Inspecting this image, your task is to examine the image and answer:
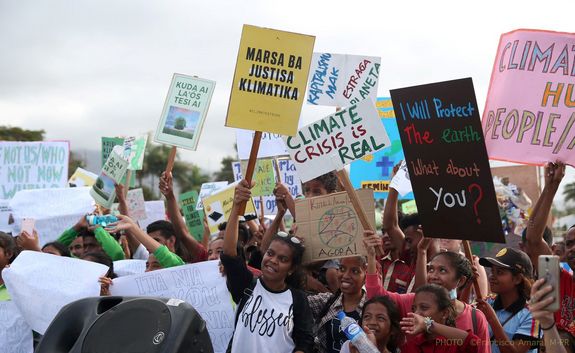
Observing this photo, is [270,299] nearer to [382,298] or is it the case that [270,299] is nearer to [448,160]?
[382,298]

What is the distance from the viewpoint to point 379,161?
7613 mm

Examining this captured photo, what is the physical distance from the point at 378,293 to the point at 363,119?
128cm

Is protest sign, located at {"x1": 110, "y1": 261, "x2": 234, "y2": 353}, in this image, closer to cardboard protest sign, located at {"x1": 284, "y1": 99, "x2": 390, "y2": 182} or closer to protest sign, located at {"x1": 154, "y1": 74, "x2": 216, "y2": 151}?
cardboard protest sign, located at {"x1": 284, "y1": 99, "x2": 390, "y2": 182}

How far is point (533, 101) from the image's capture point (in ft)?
15.8

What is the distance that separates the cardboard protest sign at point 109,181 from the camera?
6.96m

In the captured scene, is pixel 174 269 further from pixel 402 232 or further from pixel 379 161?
pixel 379 161

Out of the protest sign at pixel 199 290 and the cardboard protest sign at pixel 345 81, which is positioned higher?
the cardboard protest sign at pixel 345 81

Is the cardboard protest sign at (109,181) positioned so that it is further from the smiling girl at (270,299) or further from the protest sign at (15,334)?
the smiling girl at (270,299)

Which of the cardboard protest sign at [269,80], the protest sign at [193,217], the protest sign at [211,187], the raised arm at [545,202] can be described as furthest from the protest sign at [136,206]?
the raised arm at [545,202]

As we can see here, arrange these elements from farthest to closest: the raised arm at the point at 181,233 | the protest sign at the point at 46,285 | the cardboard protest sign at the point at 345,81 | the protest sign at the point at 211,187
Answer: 1. the protest sign at the point at 211,187
2. the cardboard protest sign at the point at 345,81
3. the raised arm at the point at 181,233
4. the protest sign at the point at 46,285

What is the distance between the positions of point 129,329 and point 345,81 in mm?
4253

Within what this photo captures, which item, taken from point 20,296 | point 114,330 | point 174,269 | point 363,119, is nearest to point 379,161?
point 363,119

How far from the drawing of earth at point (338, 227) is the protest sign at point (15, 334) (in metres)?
2.34

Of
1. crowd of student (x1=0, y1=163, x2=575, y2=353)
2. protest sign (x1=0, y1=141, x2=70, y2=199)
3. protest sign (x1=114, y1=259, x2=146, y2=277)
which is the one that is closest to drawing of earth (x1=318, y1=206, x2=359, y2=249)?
crowd of student (x1=0, y1=163, x2=575, y2=353)
